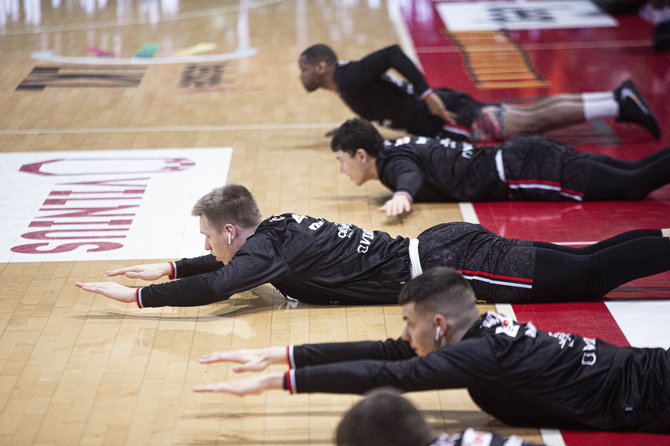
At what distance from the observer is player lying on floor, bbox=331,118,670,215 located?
550cm

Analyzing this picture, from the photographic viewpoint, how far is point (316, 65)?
21.7 ft

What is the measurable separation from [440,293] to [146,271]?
1.93 metres

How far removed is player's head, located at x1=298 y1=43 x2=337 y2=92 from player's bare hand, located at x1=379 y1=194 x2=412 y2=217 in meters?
1.93

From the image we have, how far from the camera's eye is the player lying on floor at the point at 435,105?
6625mm

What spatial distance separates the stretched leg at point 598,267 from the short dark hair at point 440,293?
118cm

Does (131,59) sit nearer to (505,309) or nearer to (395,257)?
(395,257)

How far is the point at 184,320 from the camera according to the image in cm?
426

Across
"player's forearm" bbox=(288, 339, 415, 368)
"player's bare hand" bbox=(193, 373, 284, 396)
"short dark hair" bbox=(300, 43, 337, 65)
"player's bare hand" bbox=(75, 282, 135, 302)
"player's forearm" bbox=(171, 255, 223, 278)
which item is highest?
"short dark hair" bbox=(300, 43, 337, 65)

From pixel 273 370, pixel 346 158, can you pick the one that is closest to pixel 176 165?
pixel 346 158

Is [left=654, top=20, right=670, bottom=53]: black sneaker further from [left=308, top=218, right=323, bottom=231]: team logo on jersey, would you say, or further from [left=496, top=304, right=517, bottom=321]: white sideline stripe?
[left=308, top=218, right=323, bottom=231]: team logo on jersey

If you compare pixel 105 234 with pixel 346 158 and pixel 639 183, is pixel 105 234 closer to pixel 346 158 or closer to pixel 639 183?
pixel 346 158

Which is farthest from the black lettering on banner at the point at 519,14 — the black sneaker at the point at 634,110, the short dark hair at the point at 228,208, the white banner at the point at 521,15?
the short dark hair at the point at 228,208

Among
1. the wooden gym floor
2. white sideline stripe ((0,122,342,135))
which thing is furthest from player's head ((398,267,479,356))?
white sideline stripe ((0,122,342,135))

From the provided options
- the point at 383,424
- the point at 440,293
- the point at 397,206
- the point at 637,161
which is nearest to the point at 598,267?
the point at 397,206
